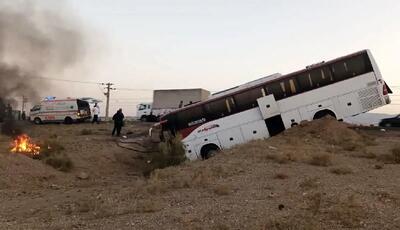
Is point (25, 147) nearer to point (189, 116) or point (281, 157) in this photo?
point (189, 116)

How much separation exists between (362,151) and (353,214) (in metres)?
11.1

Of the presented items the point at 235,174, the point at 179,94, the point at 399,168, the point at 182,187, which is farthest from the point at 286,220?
the point at 179,94

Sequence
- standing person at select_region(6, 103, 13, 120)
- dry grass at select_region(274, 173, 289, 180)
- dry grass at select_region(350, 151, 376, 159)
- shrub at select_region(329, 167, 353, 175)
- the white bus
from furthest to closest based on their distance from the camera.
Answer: standing person at select_region(6, 103, 13, 120) → the white bus → dry grass at select_region(350, 151, 376, 159) → shrub at select_region(329, 167, 353, 175) → dry grass at select_region(274, 173, 289, 180)

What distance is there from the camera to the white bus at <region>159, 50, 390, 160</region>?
23.9m

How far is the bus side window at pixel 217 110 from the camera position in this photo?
24.5 m

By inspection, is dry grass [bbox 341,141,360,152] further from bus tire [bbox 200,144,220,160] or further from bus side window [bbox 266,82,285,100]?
bus tire [bbox 200,144,220,160]

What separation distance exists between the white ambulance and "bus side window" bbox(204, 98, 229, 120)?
23.8m

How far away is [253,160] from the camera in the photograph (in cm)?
1681

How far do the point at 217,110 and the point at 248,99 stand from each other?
1.68 metres

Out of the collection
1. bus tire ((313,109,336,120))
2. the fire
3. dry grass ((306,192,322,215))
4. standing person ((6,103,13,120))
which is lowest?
dry grass ((306,192,322,215))

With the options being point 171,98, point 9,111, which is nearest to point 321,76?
point 9,111

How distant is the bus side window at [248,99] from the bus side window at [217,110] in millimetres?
673

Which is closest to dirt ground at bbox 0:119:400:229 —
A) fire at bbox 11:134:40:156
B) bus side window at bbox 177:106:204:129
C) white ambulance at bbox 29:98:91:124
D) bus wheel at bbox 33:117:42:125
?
fire at bbox 11:134:40:156

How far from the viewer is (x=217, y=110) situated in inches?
968
